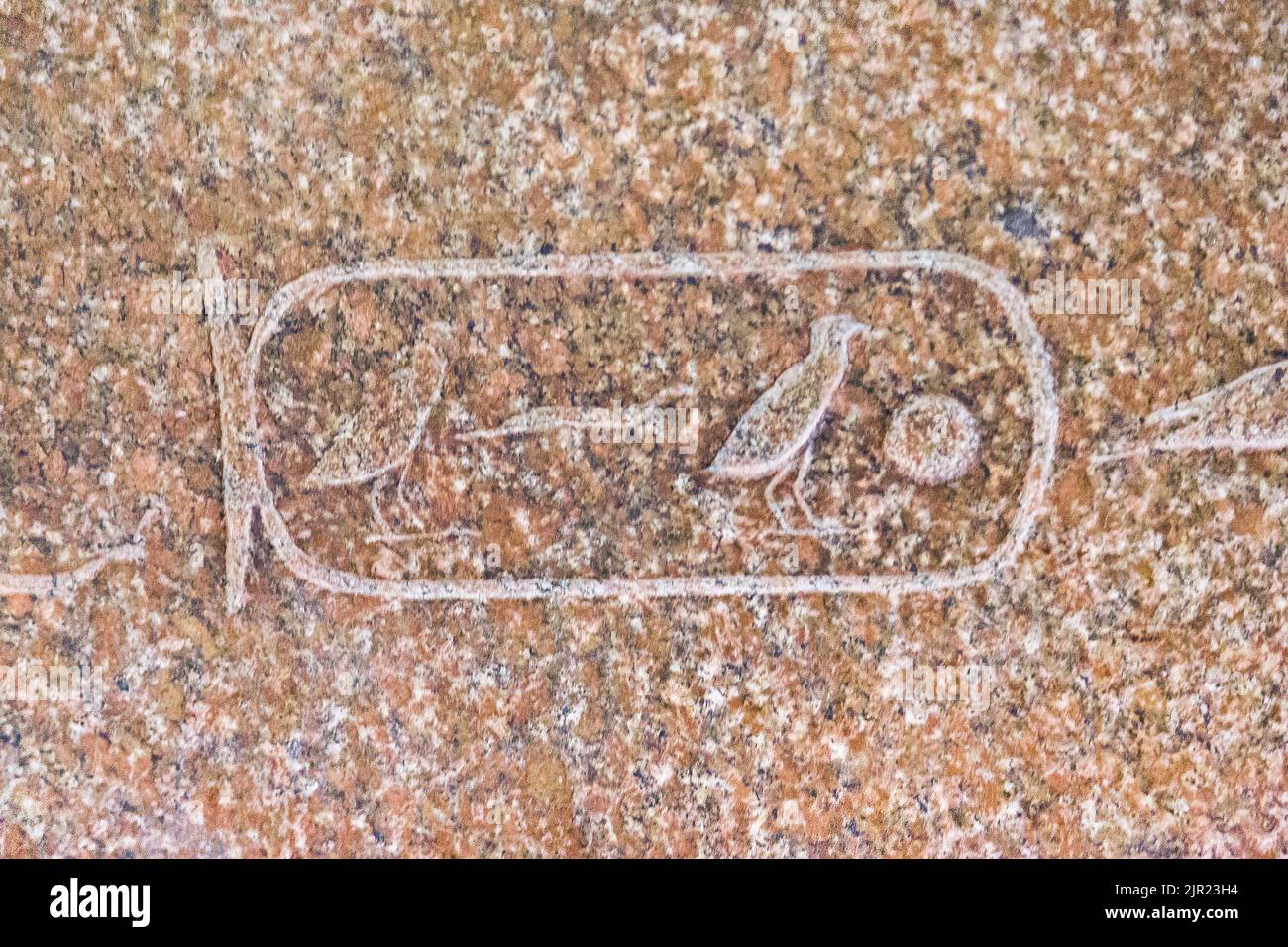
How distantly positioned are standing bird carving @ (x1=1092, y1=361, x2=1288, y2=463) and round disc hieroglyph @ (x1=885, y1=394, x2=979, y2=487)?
0.94ft

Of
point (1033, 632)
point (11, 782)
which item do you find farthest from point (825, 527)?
point (11, 782)

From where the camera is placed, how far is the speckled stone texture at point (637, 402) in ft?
5.68

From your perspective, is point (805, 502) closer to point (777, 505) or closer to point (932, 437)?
point (777, 505)

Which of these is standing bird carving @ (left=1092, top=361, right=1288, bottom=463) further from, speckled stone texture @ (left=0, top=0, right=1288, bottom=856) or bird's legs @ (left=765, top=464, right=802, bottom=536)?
bird's legs @ (left=765, top=464, right=802, bottom=536)

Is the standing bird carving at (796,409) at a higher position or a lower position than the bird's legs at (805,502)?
higher

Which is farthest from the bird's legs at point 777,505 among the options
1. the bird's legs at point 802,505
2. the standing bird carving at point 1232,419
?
the standing bird carving at point 1232,419

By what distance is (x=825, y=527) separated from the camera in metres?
1.79

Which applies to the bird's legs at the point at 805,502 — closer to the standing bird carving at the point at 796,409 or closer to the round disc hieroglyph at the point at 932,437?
the standing bird carving at the point at 796,409

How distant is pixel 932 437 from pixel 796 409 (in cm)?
27

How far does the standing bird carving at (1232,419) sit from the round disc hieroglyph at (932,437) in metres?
0.29

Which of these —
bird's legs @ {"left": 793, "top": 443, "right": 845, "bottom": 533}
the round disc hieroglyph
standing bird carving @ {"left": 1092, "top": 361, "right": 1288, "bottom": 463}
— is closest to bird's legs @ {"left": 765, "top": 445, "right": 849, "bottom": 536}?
bird's legs @ {"left": 793, "top": 443, "right": 845, "bottom": 533}

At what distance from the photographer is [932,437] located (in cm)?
176

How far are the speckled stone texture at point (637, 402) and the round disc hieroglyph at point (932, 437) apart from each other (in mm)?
30

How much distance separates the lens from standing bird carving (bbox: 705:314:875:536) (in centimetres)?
175
